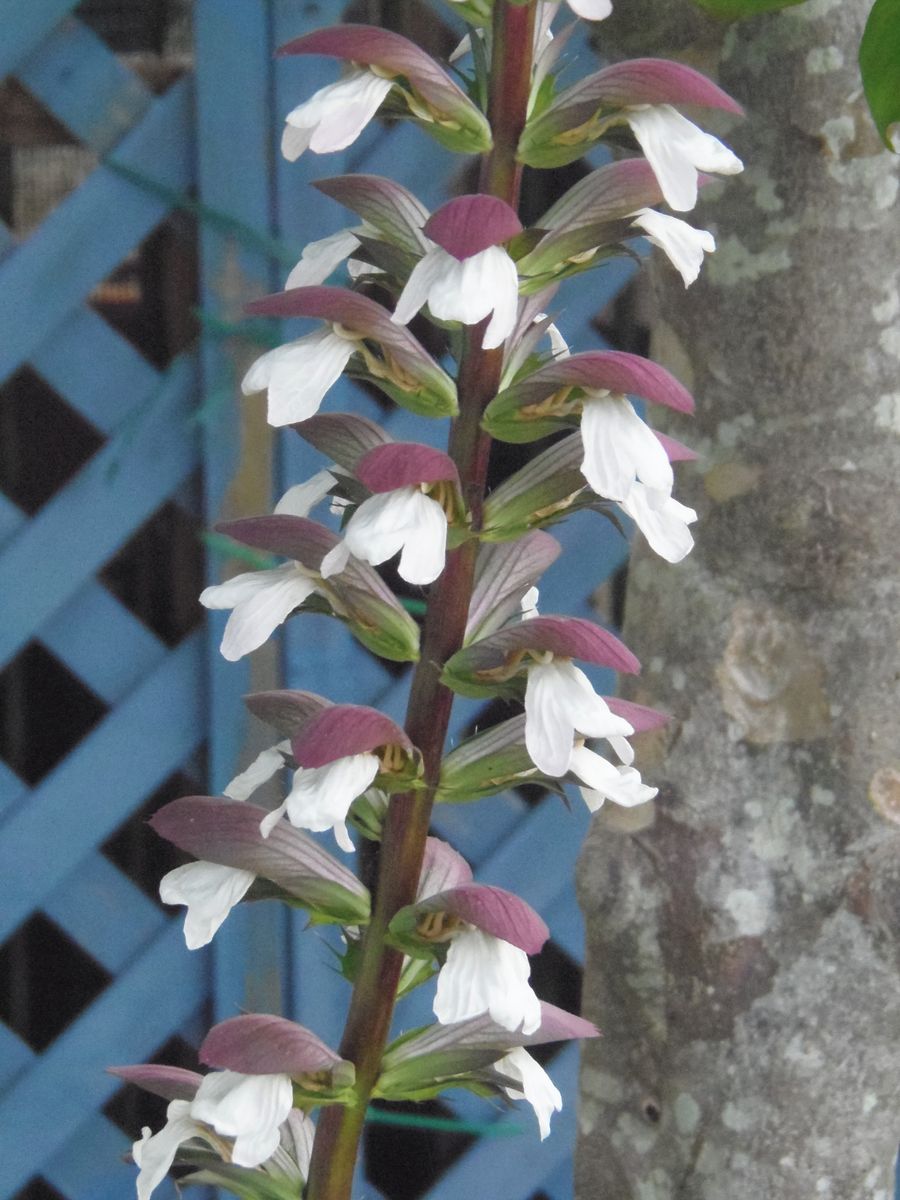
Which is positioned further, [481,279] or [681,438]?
[681,438]

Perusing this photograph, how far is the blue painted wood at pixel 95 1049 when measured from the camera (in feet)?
3.66

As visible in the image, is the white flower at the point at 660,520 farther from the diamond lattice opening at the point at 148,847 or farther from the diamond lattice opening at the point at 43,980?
the diamond lattice opening at the point at 43,980

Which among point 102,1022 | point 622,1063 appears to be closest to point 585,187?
point 622,1063

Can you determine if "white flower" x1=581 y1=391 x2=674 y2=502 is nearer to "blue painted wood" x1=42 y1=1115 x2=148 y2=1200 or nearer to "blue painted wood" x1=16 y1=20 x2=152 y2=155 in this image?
"blue painted wood" x1=16 y1=20 x2=152 y2=155

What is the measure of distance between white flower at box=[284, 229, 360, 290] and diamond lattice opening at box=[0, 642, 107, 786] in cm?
140

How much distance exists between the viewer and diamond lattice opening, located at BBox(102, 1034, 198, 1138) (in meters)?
1.45

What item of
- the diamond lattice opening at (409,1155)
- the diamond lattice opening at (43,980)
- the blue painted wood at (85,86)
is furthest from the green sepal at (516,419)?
the diamond lattice opening at (43,980)

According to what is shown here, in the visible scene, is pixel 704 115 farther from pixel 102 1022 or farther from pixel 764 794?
pixel 102 1022

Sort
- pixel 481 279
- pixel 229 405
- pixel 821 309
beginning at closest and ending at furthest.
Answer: pixel 481 279, pixel 821 309, pixel 229 405

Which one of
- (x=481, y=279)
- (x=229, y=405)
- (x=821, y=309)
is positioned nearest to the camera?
(x=481, y=279)

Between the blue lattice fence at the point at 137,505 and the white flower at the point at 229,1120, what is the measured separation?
26.7 inches

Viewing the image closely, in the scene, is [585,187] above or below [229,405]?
above

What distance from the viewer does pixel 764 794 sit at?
62cm

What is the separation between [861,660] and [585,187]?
0.30 meters
